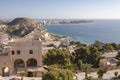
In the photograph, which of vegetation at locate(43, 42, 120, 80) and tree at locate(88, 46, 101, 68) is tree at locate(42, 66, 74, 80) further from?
tree at locate(88, 46, 101, 68)

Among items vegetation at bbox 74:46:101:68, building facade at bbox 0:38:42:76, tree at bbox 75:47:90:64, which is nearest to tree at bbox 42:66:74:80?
building facade at bbox 0:38:42:76

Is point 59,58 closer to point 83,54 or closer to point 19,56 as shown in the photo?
point 19,56

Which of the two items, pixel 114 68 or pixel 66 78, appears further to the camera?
pixel 114 68

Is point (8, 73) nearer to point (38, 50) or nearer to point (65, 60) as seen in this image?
point (38, 50)

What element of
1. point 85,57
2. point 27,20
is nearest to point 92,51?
point 85,57

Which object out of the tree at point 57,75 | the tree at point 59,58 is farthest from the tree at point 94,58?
the tree at point 57,75

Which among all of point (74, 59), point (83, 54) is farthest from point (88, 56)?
point (74, 59)

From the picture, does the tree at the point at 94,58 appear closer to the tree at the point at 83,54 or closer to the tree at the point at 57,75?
the tree at the point at 83,54

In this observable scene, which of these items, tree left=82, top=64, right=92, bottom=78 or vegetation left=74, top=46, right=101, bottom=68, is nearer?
tree left=82, top=64, right=92, bottom=78
